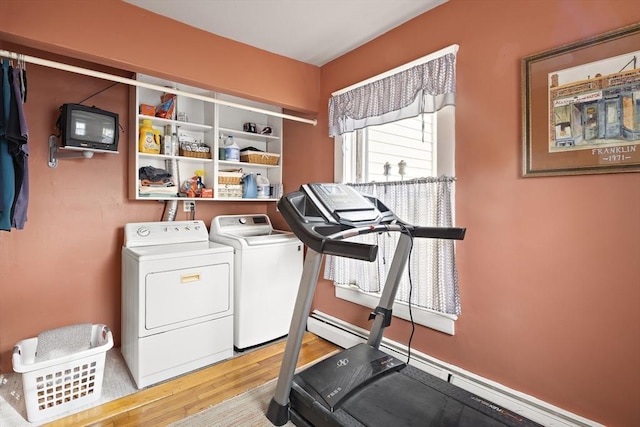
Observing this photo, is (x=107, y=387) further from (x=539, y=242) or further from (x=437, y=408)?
(x=539, y=242)

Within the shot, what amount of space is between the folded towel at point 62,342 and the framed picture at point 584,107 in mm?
2918

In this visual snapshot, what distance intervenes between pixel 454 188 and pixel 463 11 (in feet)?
3.66

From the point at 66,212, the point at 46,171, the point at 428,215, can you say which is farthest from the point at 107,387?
the point at 428,215

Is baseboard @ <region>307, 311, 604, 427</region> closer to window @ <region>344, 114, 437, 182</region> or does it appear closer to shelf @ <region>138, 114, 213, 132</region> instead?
window @ <region>344, 114, 437, 182</region>

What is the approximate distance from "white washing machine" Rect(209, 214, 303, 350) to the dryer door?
0.15m

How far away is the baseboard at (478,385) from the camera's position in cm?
163

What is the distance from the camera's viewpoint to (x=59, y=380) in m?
1.92

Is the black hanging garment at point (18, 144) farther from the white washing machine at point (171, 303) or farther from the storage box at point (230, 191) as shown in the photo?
the storage box at point (230, 191)

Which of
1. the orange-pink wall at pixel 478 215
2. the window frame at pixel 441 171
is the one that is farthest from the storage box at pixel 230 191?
the window frame at pixel 441 171

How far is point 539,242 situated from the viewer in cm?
171

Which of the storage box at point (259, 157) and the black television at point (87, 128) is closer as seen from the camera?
the black television at point (87, 128)

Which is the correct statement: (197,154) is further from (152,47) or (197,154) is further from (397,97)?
(397,97)

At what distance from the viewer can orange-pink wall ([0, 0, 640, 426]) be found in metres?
1.51

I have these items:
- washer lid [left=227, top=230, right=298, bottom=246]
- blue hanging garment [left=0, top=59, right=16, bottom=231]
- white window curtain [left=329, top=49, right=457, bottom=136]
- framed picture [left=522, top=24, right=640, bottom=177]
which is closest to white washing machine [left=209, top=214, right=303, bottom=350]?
washer lid [left=227, top=230, right=298, bottom=246]
